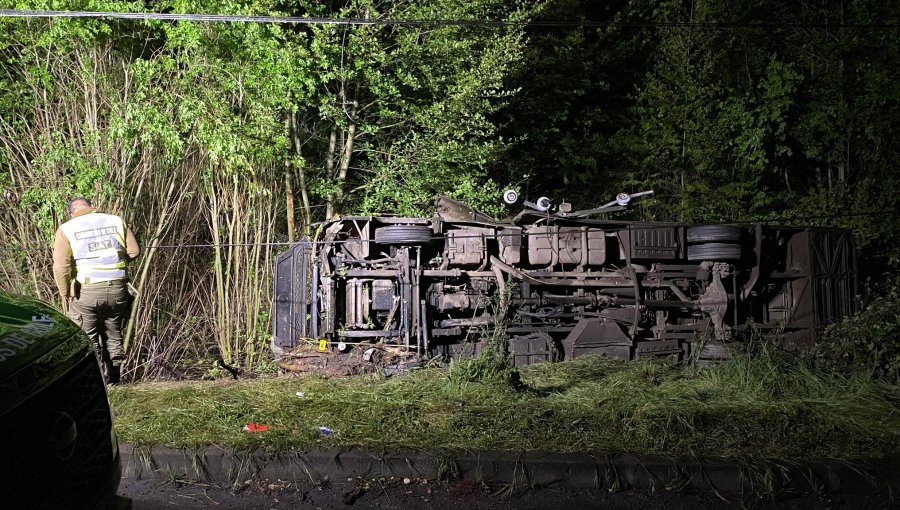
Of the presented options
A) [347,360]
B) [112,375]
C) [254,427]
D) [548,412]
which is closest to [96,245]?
[112,375]

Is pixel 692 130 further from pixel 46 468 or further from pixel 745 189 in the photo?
pixel 46 468

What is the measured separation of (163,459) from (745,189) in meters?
14.1

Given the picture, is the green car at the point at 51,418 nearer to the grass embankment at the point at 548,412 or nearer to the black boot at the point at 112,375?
the grass embankment at the point at 548,412

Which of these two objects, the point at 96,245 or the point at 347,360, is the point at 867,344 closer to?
the point at 347,360

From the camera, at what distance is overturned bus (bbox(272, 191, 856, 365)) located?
341 inches

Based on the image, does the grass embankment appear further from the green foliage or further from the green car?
the green car

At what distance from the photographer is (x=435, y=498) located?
4336 mm

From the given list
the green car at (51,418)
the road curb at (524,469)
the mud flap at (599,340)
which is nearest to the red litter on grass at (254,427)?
the road curb at (524,469)

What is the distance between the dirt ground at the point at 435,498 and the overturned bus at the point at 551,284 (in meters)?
3.90

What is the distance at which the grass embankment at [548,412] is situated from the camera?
4.98 m

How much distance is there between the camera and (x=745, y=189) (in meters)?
15.9

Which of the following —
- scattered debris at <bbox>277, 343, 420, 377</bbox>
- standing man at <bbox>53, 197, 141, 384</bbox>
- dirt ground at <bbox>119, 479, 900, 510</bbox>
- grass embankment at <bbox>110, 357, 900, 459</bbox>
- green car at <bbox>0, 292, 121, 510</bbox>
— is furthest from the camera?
scattered debris at <bbox>277, 343, 420, 377</bbox>

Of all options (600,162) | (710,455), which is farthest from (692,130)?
(710,455)

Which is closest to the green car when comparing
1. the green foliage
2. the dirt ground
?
the dirt ground
